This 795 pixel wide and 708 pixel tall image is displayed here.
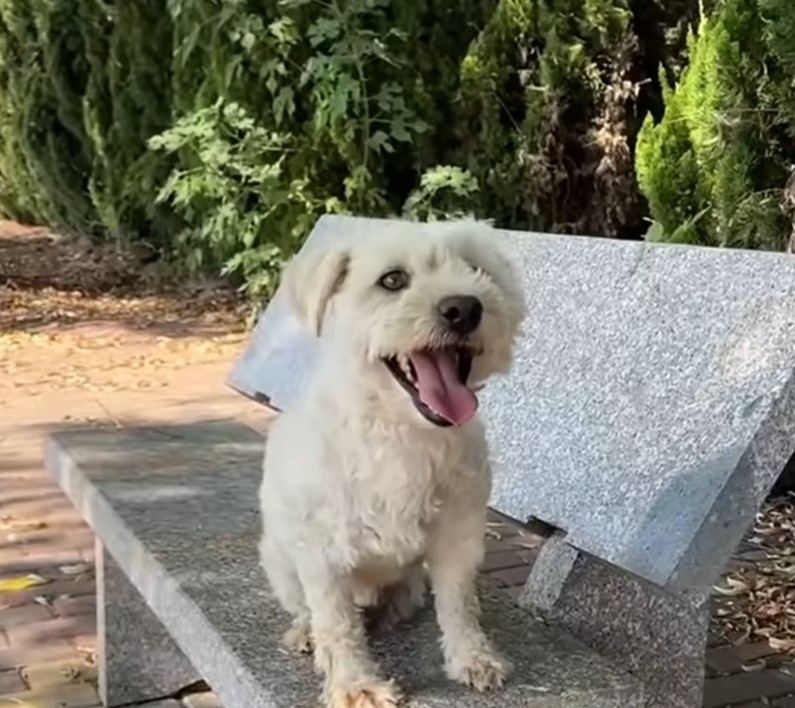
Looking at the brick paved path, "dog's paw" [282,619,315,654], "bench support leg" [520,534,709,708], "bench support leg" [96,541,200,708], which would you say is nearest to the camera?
"dog's paw" [282,619,315,654]

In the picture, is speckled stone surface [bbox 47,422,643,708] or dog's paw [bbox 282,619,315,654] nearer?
speckled stone surface [bbox 47,422,643,708]

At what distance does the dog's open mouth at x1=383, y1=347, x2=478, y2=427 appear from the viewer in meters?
2.17

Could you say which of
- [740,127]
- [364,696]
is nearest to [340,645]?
[364,696]

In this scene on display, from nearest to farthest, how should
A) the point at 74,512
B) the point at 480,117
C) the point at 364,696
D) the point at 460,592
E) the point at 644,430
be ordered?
the point at 364,696 < the point at 460,592 < the point at 644,430 < the point at 74,512 < the point at 480,117

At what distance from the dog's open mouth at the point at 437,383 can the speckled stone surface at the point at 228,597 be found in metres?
0.49

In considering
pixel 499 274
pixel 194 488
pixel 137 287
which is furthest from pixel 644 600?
pixel 137 287

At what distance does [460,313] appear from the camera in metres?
2.14

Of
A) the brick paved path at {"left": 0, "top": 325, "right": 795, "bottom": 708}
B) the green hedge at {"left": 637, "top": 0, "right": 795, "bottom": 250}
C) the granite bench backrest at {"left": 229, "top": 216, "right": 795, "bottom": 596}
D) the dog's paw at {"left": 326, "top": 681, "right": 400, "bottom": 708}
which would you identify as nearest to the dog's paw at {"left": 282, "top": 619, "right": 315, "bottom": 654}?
the dog's paw at {"left": 326, "top": 681, "right": 400, "bottom": 708}

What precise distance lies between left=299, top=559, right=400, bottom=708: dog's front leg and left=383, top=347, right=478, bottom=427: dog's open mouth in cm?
37

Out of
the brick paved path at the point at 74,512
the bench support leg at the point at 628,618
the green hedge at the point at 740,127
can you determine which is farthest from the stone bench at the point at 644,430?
the green hedge at the point at 740,127

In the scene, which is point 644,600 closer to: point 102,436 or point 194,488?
point 194,488

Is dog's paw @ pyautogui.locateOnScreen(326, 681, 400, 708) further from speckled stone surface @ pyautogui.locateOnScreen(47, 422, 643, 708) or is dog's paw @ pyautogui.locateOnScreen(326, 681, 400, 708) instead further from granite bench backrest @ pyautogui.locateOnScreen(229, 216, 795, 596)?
granite bench backrest @ pyautogui.locateOnScreen(229, 216, 795, 596)

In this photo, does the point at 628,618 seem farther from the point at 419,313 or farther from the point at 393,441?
the point at 419,313

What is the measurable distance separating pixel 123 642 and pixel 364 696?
69.3 inches
